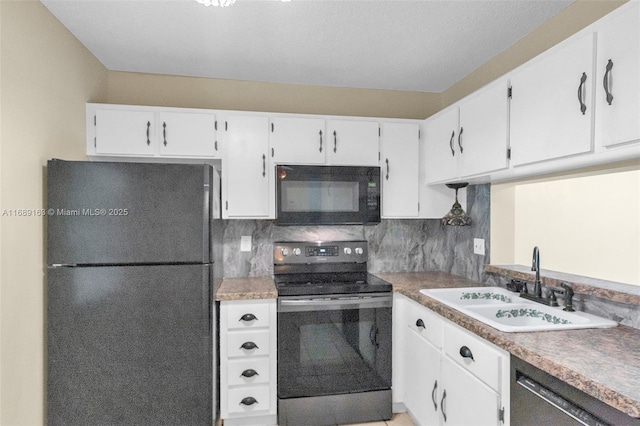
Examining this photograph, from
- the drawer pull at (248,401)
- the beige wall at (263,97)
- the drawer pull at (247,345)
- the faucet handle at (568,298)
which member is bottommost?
the drawer pull at (248,401)

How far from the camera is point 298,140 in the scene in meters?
2.55

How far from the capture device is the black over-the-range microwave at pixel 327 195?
8.11ft

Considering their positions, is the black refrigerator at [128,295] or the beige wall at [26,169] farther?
the black refrigerator at [128,295]

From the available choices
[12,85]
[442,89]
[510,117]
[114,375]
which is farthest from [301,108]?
[114,375]

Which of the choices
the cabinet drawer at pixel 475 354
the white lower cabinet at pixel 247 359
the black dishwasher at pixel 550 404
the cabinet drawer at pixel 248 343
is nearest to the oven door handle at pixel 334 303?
the white lower cabinet at pixel 247 359

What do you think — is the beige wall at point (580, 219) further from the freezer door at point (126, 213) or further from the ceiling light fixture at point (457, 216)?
the freezer door at point (126, 213)

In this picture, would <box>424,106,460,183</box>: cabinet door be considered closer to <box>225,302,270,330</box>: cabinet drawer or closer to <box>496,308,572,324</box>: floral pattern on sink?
<box>496,308,572,324</box>: floral pattern on sink

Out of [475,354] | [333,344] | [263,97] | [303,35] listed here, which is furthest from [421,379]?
[263,97]

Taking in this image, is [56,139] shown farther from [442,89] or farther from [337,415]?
[442,89]

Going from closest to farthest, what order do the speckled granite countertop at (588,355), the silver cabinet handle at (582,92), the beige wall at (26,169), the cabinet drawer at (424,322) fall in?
the speckled granite countertop at (588,355)
the silver cabinet handle at (582,92)
the beige wall at (26,169)
the cabinet drawer at (424,322)

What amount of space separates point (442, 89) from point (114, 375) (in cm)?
311

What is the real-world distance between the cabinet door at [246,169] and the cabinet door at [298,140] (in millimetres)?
72

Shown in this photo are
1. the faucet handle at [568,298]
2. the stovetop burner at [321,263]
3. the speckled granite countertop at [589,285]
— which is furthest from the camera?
the stovetop burner at [321,263]

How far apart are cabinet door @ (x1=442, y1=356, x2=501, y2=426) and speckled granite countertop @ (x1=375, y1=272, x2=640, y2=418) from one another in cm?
25
